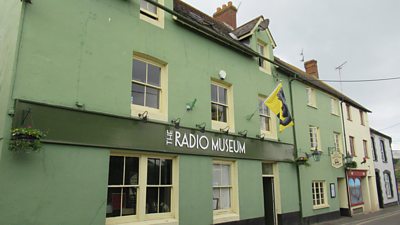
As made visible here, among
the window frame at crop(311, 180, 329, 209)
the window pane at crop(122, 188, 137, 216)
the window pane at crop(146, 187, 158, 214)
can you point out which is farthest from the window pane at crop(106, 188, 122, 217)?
the window frame at crop(311, 180, 329, 209)

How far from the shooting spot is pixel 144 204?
7.54 metres

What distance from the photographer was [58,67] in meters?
6.54

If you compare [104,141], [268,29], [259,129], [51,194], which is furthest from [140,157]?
[268,29]

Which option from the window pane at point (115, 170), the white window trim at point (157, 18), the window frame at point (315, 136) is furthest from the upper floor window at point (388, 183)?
the window pane at point (115, 170)

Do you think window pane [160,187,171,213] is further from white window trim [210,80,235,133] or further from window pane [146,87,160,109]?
white window trim [210,80,235,133]

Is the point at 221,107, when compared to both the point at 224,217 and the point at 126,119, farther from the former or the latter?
the point at 126,119

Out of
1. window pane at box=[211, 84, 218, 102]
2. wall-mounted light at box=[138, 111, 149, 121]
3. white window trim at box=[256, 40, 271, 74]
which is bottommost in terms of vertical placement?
wall-mounted light at box=[138, 111, 149, 121]

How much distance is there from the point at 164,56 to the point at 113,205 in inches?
177

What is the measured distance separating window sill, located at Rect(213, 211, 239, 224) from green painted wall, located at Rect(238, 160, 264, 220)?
344mm

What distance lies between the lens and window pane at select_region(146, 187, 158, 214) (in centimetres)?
780

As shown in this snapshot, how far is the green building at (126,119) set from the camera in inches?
234

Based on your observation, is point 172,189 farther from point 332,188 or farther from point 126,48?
point 332,188

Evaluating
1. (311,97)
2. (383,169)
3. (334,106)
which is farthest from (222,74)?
(383,169)

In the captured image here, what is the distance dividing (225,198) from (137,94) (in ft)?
15.5
